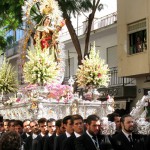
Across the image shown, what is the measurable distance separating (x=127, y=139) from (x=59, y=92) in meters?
6.05

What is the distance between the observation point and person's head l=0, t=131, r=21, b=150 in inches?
172

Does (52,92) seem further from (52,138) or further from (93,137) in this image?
(93,137)

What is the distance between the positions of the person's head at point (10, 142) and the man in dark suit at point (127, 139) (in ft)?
8.34

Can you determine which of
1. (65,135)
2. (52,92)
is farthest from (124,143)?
(52,92)

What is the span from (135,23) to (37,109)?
379 inches

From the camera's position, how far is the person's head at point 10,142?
14.3 feet

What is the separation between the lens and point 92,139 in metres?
6.39

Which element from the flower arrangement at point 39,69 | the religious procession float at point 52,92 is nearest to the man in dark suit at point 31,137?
the religious procession float at point 52,92

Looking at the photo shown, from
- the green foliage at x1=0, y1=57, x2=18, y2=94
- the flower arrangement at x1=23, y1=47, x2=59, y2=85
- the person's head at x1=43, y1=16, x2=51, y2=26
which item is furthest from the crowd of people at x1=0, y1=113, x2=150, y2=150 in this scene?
the green foliage at x1=0, y1=57, x2=18, y2=94

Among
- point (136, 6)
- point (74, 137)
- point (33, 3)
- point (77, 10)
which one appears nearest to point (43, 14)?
point (33, 3)

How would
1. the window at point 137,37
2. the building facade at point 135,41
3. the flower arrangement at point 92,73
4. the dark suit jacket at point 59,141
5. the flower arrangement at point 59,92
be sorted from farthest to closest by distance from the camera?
the window at point 137,37, the building facade at point 135,41, the flower arrangement at point 92,73, the flower arrangement at point 59,92, the dark suit jacket at point 59,141

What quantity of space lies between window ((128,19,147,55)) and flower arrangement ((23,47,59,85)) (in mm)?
7570

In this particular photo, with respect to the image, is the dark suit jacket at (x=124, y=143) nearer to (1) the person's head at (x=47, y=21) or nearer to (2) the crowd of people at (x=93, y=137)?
(2) the crowd of people at (x=93, y=137)

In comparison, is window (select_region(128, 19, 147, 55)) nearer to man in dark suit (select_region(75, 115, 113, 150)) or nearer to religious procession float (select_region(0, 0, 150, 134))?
religious procession float (select_region(0, 0, 150, 134))
